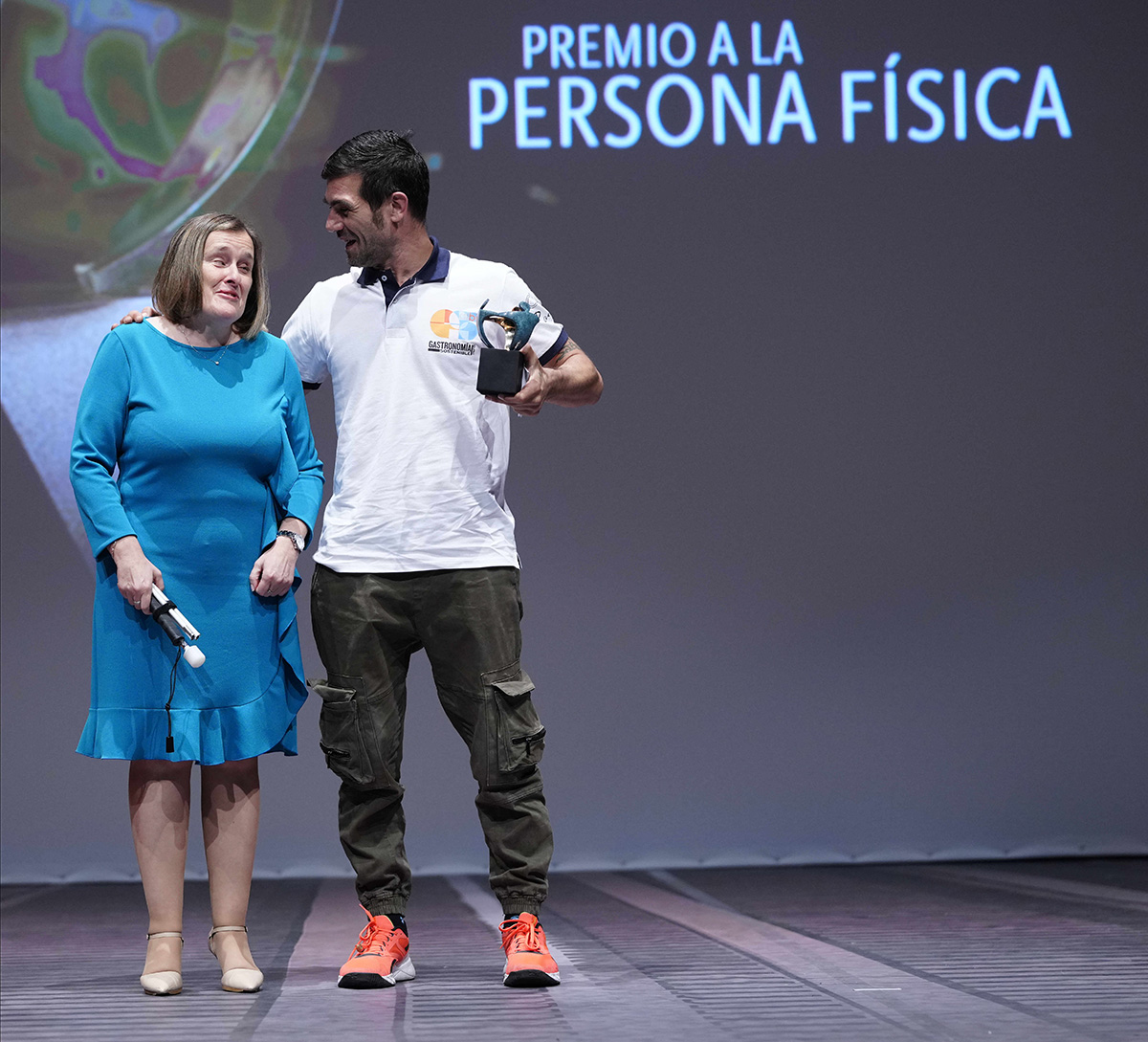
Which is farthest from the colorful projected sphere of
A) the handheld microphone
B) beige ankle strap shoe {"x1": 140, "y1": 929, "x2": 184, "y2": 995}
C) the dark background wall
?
beige ankle strap shoe {"x1": 140, "y1": 929, "x2": 184, "y2": 995}

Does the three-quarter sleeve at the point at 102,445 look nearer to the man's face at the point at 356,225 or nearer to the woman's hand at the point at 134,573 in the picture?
the woman's hand at the point at 134,573

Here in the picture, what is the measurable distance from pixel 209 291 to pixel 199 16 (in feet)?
6.74

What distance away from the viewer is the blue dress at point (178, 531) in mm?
1935

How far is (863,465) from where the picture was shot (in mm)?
3738

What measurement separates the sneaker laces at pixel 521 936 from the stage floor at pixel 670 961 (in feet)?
0.22

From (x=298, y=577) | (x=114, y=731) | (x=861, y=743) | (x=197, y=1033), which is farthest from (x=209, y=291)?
(x=861, y=743)

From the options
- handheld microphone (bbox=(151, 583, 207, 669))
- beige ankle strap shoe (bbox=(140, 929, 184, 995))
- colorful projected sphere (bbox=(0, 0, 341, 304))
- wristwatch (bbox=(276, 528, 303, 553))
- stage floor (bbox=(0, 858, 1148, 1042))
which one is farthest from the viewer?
colorful projected sphere (bbox=(0, 0, 341, 304))

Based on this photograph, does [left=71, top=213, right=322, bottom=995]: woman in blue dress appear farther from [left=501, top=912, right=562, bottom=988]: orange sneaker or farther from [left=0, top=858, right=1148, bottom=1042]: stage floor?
[left=501, top=912, right=562, bottom=988]: orange sneaker

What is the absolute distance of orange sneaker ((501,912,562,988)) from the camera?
1.98 m

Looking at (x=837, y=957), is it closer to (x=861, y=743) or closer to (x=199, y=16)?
(x=861, y=743)

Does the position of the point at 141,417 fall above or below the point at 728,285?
below

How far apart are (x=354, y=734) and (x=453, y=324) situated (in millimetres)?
634

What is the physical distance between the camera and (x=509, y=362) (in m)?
1.92

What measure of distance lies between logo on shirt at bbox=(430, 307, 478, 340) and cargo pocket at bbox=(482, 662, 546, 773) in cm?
51
